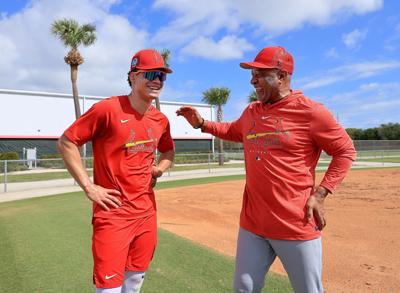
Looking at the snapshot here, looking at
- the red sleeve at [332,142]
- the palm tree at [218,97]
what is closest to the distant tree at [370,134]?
the palm tree at [218,97]

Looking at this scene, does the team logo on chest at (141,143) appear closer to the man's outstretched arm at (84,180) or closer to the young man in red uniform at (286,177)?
the man's outstretched arm at (84,180)

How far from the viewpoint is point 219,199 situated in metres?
12.7

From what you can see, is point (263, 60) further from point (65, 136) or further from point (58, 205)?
point (58, 205)

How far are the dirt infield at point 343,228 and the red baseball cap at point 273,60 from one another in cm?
295

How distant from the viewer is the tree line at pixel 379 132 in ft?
255

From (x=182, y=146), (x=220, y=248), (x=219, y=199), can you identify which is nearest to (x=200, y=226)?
(x=220, y=248)

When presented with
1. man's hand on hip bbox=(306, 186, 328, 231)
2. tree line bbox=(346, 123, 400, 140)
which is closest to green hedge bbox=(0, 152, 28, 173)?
man's hand on hip bbox=(306, 186, 328, 231)

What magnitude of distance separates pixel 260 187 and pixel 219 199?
984 centimetres

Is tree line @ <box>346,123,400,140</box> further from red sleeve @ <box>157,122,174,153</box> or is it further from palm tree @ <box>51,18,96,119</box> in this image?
red sleeve @ <box>157,122,174,153</box>

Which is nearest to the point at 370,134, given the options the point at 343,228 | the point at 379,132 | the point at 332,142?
the point at 379,132

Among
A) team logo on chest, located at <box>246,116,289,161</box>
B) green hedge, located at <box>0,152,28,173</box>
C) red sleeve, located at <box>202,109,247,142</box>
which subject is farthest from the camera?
green hedge, located at <box>0,152,28,173</box>

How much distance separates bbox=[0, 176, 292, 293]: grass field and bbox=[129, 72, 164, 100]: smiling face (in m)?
2.47

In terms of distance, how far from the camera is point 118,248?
277cm

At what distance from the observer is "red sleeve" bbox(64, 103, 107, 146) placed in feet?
9.29
